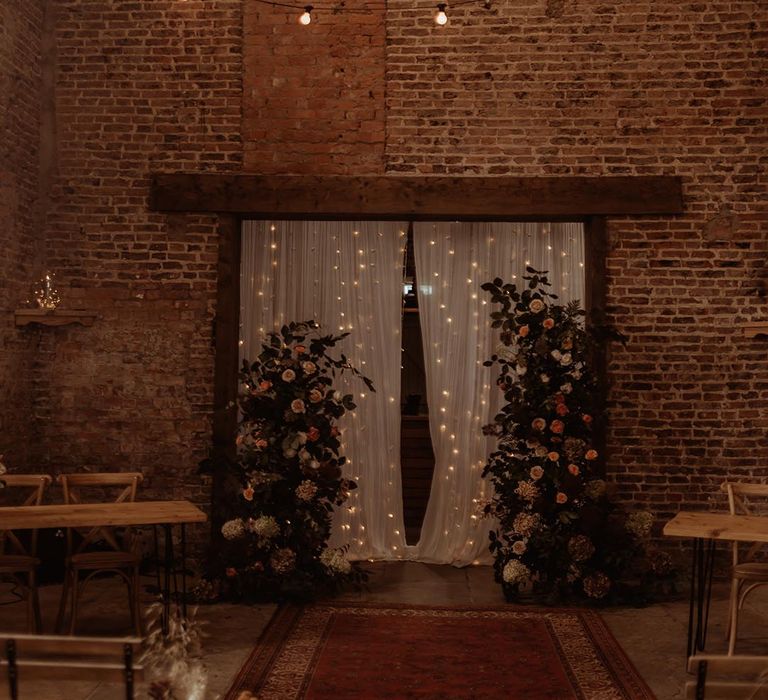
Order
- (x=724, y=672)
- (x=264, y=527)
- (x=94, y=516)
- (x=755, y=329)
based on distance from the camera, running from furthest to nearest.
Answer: (x=755, y=329) → (x=264, y=527) → (x=94, y=516) → (x=724, y=672)

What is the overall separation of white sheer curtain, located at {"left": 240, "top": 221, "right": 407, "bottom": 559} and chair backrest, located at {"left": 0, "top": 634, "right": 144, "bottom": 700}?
17.6 feet

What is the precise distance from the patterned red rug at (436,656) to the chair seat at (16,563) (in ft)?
4.32

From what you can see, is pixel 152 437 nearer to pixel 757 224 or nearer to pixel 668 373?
pixel 668 373

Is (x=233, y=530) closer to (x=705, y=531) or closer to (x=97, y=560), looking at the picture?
(x=97, y=560)

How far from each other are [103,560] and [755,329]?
15.6 ft

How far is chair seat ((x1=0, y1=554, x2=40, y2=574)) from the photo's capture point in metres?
5.32

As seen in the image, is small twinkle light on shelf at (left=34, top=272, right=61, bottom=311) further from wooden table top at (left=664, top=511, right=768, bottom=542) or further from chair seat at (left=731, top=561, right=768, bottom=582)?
chair seat at (left=731, top=561, right=768, bottom=582)

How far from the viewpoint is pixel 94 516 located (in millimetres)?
5031

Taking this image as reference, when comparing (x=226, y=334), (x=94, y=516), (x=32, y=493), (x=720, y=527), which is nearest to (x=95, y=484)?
(x=32, y=493)

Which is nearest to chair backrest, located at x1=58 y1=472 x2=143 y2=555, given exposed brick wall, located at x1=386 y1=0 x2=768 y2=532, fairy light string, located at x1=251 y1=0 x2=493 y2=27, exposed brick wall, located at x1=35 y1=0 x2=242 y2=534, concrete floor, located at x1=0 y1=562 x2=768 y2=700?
concrete floor, located at x1=0 y1=562 x2=768 y2=700

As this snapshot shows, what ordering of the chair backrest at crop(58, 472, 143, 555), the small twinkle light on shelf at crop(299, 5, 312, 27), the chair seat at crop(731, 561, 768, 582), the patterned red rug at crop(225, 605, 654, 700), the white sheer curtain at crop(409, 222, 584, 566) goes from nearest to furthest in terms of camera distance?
the patterned red rug at crop(225, 605, 654, 700), the chair seat at crop(731, 561, 768, 582), the chair backrest at crop(58, 472, 143, 555), the small twinkle light on shelf at crop(299, 5, 312, 27), the white sheer curtain at crop(409, 222, 584, 566)

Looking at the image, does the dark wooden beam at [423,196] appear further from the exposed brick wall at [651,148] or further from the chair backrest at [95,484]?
the chair backrest at [95,484]

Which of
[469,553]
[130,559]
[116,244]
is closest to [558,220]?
[469,553]

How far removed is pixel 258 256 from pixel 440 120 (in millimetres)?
1827
